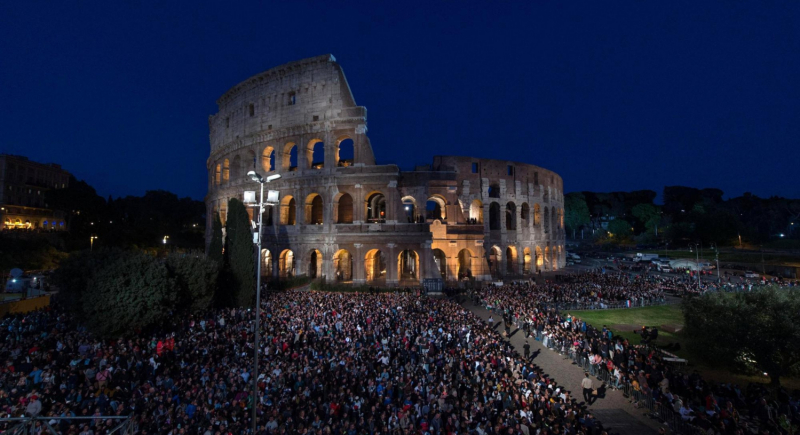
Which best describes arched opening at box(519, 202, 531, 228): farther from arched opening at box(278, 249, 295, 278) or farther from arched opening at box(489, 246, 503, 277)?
arched opening at box(278, 249, 295, 278)

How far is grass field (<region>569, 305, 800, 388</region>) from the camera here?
14.3 meters

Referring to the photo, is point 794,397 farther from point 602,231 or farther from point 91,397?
point 602,231

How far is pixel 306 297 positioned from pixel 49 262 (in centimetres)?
3453

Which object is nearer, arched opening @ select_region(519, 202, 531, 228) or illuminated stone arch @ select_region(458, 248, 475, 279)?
illuminated stone arch @ select_region(458, 248, 475, 279)

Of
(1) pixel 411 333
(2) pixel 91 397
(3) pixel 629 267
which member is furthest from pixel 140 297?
(3) pixel 629 267

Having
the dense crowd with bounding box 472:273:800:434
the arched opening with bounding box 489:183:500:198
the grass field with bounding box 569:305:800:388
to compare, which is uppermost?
the arched opening with bounding box 489:183:500:198

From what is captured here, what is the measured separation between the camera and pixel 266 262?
36000mm

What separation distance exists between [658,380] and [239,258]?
23.1 metres

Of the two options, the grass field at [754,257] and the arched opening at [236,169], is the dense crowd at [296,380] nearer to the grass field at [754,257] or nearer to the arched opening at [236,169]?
the arched opening at [236,169]

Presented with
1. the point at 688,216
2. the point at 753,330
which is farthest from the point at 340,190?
the point at 688,216

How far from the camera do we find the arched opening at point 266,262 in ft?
115

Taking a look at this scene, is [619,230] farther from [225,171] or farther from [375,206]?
[225,171]

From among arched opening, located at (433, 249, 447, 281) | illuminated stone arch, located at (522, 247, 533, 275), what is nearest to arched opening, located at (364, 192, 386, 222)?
arched opening, located at (433, 249, 447, 281)

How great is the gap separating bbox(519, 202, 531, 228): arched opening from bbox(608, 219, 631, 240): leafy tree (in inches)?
1915
